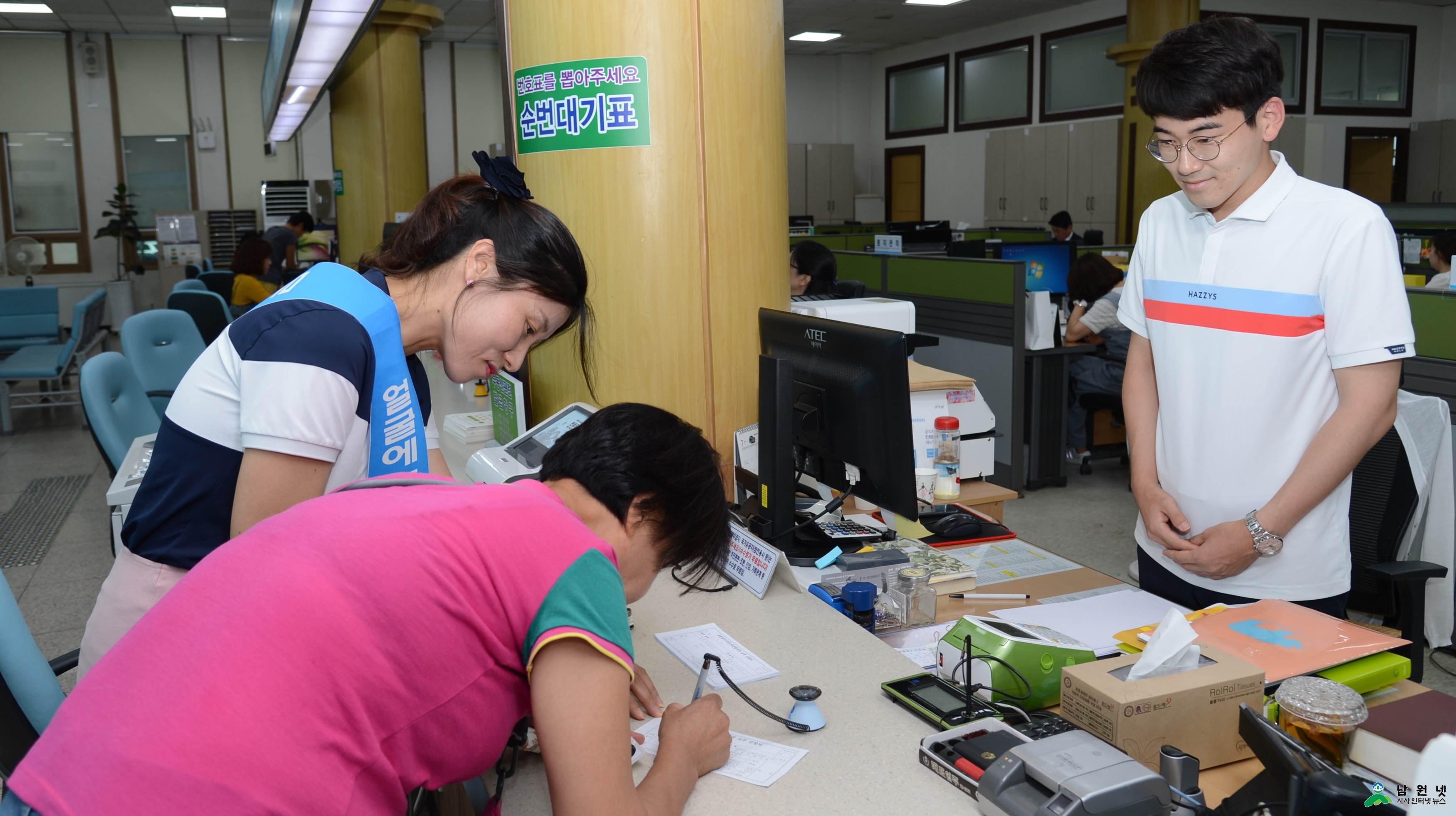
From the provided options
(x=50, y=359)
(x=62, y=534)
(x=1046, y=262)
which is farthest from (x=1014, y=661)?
(x=50, y=359)

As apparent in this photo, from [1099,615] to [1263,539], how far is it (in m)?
0.30

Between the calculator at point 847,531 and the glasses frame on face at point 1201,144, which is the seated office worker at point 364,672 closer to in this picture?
the calculator at point 847,531

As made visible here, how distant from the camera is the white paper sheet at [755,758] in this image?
1.19 m

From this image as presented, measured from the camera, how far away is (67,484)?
17.5 ft

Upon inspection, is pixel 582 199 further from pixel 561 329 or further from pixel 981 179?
pixel 981 179

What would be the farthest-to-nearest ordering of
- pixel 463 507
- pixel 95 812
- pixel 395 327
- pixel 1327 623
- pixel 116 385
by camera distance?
pixel 116 385
pixel 1327 623
pixel 395 327
pixel 463 507
pixel 95 812

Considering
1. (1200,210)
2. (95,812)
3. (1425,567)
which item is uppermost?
(1200,210)

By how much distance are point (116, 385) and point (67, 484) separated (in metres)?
A: 2.75

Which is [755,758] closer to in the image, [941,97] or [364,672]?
[364,672]

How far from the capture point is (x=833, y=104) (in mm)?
13102

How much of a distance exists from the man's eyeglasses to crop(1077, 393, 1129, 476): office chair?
3.48 metres

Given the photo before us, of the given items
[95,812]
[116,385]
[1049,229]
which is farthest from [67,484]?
[1049,229]

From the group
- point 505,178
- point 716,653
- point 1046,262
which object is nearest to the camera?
point 505,178

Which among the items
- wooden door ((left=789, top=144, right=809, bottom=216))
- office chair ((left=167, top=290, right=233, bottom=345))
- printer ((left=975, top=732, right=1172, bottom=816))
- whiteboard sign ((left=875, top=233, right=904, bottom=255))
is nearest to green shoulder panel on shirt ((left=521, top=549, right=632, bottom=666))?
printer ((left=975, top=732, right=1172, bottom=816))
